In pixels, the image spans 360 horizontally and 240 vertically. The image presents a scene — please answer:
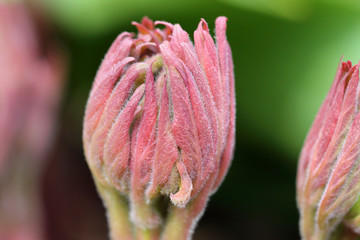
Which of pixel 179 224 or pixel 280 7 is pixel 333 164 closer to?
pixel 179 224

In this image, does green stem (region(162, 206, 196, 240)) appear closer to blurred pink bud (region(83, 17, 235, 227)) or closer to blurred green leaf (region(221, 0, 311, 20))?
blurred pink bud (region(83, 17, 235, 227))

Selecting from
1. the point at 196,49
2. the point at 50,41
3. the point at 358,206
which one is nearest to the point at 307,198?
the point at 358,206

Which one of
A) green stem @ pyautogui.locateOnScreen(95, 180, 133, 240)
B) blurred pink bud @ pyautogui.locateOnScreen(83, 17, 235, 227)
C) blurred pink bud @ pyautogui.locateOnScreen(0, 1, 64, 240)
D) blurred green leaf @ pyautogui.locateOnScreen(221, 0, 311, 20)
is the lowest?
blurred pink bud @ pyautogui.locateOnScreen(0, 1, 64, 240)

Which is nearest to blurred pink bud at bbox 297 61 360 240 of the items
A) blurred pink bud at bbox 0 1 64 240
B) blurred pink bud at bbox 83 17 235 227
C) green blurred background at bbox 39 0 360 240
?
blurred pink bud at bbox 83 17 235 227

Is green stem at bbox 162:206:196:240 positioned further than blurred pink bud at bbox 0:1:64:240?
No

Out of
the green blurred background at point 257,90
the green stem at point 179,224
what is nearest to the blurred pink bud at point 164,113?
the green stem at point 179,224

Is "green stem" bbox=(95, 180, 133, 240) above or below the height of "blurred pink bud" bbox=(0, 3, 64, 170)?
above

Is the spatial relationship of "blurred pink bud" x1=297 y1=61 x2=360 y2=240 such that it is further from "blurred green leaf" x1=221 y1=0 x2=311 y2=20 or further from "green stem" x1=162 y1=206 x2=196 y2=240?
"blurred green leaf" x1=221 y1=0 x2=311 y2=20
